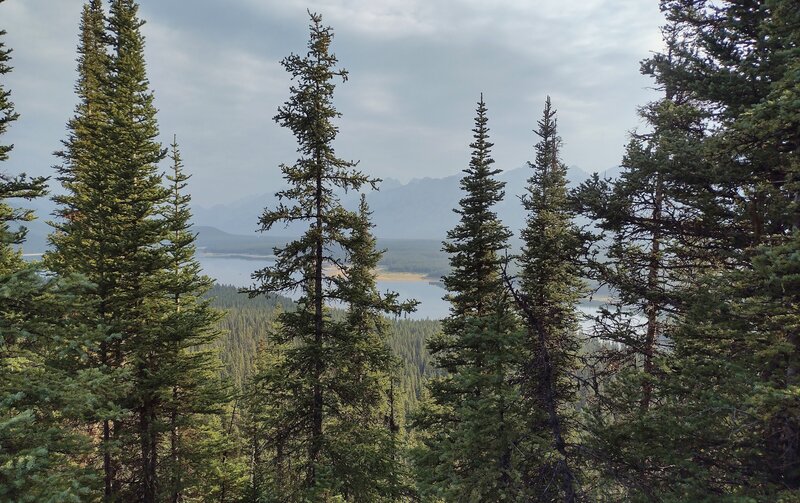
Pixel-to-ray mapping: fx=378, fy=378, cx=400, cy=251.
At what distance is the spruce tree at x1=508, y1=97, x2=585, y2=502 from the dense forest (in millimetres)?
79

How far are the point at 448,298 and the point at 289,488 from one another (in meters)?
8.37

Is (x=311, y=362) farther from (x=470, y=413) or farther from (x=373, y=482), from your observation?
(x=470, y=413)

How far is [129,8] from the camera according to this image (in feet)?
48.6

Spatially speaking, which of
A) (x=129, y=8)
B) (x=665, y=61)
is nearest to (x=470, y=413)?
(x=665, y=61)

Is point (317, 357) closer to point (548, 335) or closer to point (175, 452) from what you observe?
point (548, 335)

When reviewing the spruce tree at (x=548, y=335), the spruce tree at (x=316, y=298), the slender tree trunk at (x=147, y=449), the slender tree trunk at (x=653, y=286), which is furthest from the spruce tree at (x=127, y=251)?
the slender tree trunk at (x=653, y=286)

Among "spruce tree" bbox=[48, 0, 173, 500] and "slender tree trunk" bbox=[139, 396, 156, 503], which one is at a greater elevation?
"spruce tree" bbox=[48, 0, 173, 500]

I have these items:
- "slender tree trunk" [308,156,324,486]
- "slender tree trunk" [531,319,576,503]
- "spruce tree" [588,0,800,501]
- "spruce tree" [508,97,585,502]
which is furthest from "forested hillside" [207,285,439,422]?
"slender tree trunk" [531,319,576,503]

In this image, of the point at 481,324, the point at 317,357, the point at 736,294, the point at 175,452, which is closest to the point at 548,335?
the point at 481,324

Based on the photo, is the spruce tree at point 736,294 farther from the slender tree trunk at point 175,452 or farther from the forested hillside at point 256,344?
the forested hillside at point 256,344

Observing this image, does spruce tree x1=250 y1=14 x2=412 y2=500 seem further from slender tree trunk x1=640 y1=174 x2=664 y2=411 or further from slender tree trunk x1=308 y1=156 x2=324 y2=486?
slender tree trunk x1=640 y1=174 x2=664 y2=411

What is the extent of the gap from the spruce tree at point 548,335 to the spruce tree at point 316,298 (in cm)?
535

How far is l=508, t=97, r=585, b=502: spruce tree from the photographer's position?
5090 mm

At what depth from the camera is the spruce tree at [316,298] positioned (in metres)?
10.5
